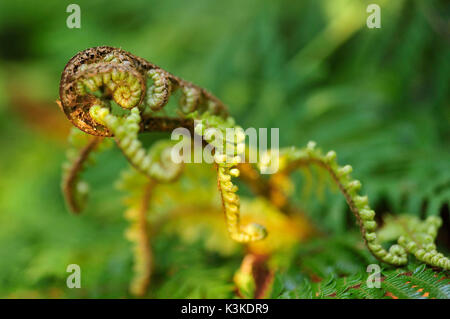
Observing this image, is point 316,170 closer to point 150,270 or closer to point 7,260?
point 150,270

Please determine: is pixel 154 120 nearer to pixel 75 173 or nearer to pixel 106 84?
pixel 106 84

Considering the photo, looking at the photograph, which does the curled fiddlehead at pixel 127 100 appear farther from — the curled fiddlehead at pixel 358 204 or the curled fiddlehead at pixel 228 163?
the curled fiddlehead at pixel 358 204

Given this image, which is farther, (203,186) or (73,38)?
(73,38)

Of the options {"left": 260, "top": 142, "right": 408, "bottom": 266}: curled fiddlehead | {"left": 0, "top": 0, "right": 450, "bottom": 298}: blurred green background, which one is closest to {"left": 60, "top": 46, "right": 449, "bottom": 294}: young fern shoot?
{"left": 260, "top": 142, "right": 408, "bottom": 266}: curled fiddlehead

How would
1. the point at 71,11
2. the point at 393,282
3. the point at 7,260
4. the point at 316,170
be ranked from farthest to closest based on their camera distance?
the point at 71,11 < the point at 7,260 < the point at 316,170 < the point at 393,282

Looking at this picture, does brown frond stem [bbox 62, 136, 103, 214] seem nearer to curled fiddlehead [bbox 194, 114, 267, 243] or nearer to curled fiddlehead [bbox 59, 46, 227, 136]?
curled fiddlehead [bbox 59, 46, 227, 136]

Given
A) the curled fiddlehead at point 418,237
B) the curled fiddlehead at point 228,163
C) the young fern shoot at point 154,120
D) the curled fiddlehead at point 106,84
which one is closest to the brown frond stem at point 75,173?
the young fern shoot at point 154,120

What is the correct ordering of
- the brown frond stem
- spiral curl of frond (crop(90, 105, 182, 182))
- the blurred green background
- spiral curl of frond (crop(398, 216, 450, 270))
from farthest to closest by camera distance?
the blurred green background
the brown frond stem
spiral curl of frond (crop(398, 216, 450, 270))
spiral curl of frond (crop(90, 105, 182, 182))
